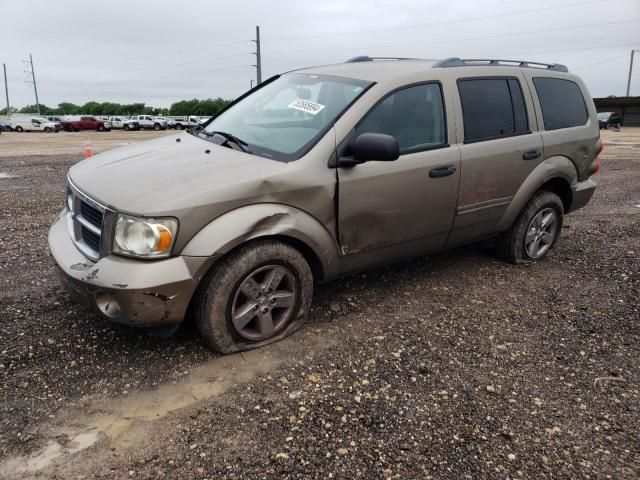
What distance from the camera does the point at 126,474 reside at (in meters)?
2.23

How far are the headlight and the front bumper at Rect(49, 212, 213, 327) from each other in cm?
5

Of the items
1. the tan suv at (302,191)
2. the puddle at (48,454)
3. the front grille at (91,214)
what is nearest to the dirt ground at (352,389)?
the puddle at (48,454)

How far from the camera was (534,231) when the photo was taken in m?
4.84

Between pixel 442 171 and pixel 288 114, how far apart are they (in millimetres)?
1220

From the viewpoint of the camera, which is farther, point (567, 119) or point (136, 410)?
point (567, 119)

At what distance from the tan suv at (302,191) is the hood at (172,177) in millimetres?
12

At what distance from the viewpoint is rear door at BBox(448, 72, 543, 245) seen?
158 inches

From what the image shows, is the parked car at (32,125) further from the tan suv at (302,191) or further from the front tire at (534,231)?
the front tire at (534,231)

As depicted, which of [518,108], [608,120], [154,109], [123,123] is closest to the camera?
[518,108]

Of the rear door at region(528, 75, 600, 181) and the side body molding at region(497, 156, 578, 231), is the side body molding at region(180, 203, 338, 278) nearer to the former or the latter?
the side body molding at region(497, 156, 578, 231)

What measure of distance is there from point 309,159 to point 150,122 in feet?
159

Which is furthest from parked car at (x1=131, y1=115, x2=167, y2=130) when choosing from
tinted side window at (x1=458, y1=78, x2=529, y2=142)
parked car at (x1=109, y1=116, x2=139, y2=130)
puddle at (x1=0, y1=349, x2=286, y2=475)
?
puddle at (x1=0, y1=349, x2=286, y2=475)

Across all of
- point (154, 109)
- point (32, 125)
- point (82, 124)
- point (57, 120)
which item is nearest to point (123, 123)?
point (82, 124)

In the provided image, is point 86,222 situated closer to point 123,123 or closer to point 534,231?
point 534,231
